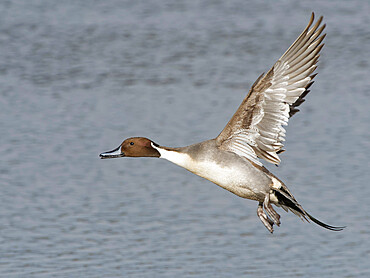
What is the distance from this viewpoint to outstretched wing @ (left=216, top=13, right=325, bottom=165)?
666cm

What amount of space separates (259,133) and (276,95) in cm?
37

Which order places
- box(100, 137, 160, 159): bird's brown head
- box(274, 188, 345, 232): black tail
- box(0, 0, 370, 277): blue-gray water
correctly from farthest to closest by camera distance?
1. box(0, 0, 370, 277): blue-gray water
2. box(100, 137, 160, 159): bird's brown head
3. box(274, 188, 345, 232): black tail

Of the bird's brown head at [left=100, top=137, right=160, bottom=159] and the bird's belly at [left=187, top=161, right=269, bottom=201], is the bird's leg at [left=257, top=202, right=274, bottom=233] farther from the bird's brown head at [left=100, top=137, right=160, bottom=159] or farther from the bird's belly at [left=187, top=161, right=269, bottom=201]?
the bird's brown head at [left=100, top=137, right=160, bottom=159]

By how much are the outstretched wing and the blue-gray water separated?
6.33ft

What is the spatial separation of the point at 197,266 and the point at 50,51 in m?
9.50

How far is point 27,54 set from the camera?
54.4ft

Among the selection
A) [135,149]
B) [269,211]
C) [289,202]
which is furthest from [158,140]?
[269,211]

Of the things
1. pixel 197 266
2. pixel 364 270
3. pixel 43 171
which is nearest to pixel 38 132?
pixel 43 171

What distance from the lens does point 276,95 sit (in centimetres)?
670

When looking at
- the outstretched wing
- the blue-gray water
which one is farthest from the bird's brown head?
the blue-gray water

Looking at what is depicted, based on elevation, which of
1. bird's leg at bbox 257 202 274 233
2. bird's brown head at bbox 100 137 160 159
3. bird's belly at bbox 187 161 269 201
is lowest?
bird's leg at bbox 257 202 274 233

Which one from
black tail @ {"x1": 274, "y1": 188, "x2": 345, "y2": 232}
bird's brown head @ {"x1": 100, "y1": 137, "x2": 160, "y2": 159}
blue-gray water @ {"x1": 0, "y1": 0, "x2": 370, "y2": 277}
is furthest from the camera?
blue-gray water @ {"x1": 0, "y1": 0, "x2": 370, "y2": 277}

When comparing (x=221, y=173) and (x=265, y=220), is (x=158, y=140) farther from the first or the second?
(x=221, y=173)

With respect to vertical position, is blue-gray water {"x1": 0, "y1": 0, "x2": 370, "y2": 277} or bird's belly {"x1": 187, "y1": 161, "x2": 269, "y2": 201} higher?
blue-gray water {"x1": 0, "y1": 0, "x2": 370, "y2": 277}
